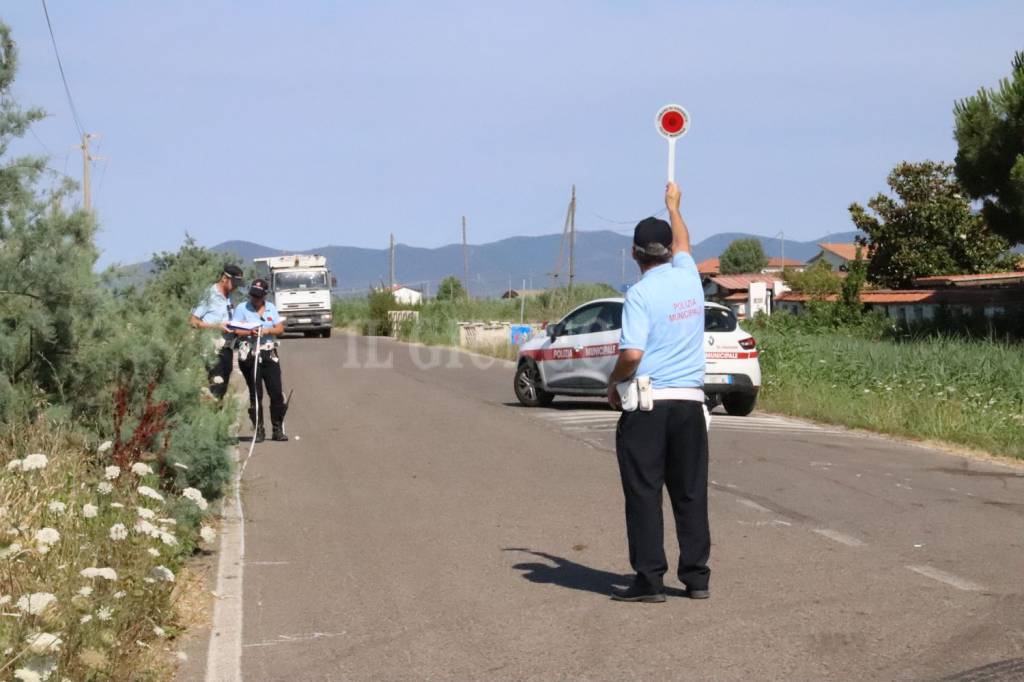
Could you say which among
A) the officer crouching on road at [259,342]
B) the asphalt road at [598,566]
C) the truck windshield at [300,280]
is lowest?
the asphalt road at [598,566]

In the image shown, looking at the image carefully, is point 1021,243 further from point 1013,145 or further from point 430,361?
point 430,361

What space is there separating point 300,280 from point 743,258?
422 ft

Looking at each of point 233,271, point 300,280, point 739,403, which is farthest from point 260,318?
point 300,280

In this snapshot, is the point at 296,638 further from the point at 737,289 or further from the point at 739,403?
the point at 737,289

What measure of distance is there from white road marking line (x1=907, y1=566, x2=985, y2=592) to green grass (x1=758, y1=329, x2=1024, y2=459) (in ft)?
22.4

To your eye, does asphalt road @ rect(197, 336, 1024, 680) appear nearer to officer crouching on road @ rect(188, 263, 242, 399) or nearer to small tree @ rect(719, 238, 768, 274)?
officer crouching on road @ rect(188, 263, 242, 399)

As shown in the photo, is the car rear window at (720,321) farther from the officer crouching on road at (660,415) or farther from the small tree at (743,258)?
the small tree at (743,258)

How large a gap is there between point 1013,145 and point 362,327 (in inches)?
1377

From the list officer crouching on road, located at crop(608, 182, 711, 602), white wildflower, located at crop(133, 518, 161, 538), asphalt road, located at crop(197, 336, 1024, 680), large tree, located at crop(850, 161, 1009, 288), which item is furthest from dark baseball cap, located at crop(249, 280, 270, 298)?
large tree, located at crop(850, 161, 1009, 288)

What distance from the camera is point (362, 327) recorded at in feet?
214

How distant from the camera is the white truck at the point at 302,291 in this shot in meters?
55.5

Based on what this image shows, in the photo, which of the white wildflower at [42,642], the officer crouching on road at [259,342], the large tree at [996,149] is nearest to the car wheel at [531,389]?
the officer crouching on road at [259,342]

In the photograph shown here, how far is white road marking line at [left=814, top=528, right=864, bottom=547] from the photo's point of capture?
29.4ft

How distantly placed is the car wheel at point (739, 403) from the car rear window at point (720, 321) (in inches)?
38.5
